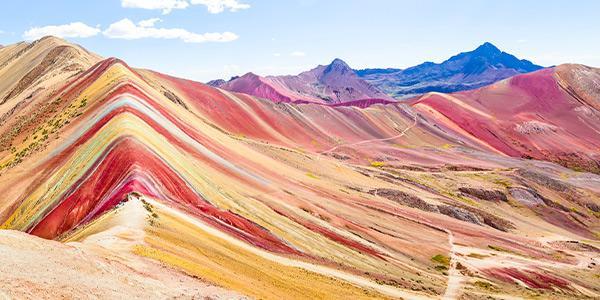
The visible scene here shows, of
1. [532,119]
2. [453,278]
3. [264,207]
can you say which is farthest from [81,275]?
[532,119]

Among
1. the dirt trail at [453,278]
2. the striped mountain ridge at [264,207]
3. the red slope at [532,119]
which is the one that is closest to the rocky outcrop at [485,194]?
the striped mountain ridge at [264,207]

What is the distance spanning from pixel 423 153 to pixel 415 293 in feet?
304

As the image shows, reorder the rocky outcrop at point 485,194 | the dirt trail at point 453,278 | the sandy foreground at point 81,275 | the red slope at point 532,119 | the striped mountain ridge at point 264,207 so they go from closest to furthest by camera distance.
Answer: the sandy foreground at point 81,275
the striped mountain ridge at point 264,207
the dirt trail at point 453,278
the rocky outcrop at point 485,194
the red slope at point 532,119

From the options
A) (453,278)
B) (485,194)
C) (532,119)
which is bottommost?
(453,278)

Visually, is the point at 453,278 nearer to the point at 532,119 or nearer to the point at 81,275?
the point at 81,275

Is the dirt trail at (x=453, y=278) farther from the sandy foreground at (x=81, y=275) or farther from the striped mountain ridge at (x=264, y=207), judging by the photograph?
the sandy foreground at (x=81, y=275)

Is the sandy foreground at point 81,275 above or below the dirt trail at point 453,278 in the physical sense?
above

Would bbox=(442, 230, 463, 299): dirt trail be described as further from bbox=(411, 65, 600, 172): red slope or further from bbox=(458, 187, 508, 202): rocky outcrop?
bbox=(411, 65, 600, 172): red slope

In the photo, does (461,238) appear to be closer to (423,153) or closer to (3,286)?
(3,286)

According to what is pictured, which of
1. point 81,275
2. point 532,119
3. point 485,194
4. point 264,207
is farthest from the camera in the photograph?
point 532,119

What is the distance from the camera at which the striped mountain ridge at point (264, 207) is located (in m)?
30.8

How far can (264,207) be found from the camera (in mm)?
48250

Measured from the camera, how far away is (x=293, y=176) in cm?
7025

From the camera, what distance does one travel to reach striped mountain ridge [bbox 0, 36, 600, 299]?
3084cm
